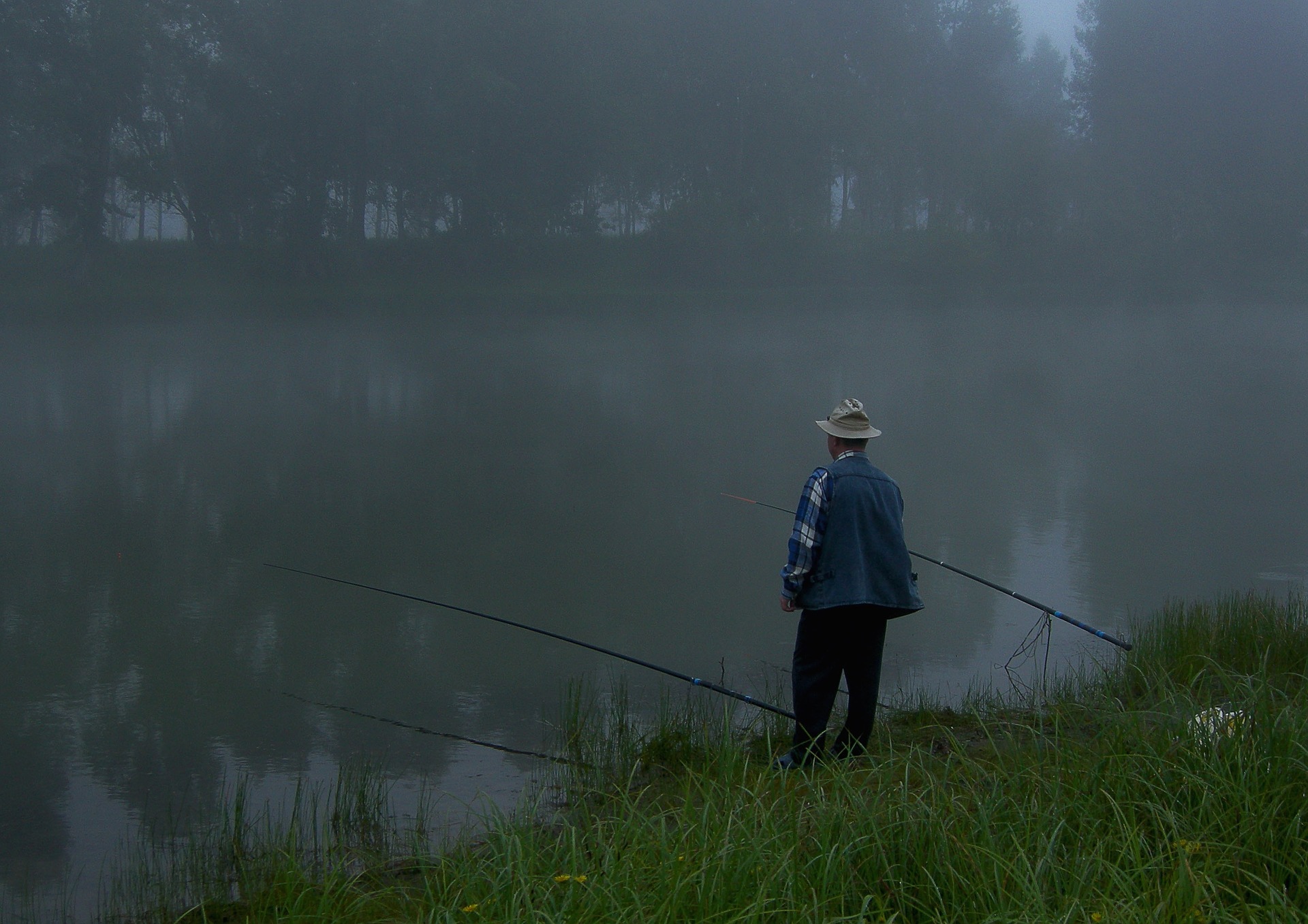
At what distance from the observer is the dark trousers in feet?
13.4

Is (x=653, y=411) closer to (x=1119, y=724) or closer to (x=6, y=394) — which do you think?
(x=6, y=394)

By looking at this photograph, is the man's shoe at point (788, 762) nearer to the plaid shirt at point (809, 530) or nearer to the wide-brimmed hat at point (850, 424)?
the plaid shirt at point (809, 530)

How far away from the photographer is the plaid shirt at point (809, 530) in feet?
13.0

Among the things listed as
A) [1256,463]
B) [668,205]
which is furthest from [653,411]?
[668,205]

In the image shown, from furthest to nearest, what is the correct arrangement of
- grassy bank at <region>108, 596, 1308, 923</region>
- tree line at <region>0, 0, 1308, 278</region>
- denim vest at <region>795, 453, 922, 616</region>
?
tree line at <region>0, 0, 1308, 278</region>
denim vest at <region>795, 453, 922, 616</region>
grassy bank at <region>108, 596, 1308, 923</region>

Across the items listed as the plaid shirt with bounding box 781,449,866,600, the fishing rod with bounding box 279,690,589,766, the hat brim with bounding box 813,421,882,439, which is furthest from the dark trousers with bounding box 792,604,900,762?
the fishing rod with bounding box 279,690,589,766

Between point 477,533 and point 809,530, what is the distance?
643 centimetres

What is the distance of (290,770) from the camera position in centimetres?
521

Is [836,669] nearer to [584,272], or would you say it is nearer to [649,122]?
[584,272]

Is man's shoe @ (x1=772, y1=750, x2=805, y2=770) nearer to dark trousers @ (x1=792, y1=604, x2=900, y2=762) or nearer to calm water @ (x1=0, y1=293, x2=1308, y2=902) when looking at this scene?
dark trousers @ (x1=792, y1=604, x2=900, y2=762)

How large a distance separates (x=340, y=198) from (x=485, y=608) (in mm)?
30048

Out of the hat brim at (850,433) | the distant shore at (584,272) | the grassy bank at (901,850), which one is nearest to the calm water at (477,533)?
the grassy bank at (901,850)

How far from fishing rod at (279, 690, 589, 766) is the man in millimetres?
1064

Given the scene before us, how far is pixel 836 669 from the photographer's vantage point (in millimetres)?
4152
